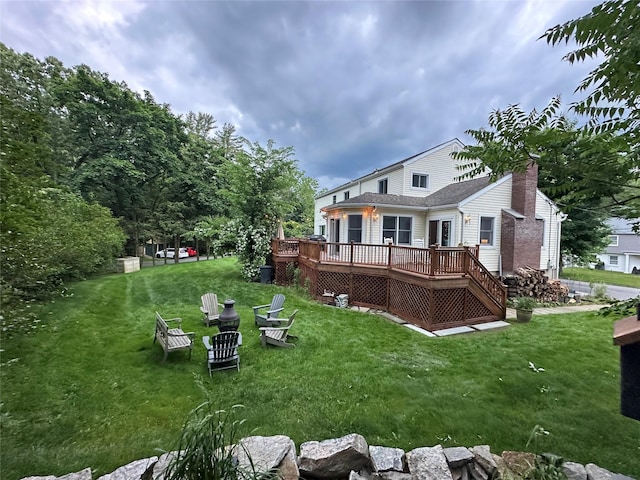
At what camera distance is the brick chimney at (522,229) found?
12.1m

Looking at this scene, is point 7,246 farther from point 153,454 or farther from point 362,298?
point 362,298

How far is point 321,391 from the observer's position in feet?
14.3

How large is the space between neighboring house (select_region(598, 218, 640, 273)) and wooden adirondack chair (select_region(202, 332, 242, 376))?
36.4 metres

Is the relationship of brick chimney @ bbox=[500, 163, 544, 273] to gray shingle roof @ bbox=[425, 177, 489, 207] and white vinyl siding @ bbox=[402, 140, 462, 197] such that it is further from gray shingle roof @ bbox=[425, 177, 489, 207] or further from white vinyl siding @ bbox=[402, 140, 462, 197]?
white vinyl siding @ bbox=[402, 140, 462, 197]

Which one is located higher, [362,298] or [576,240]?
[576,240]

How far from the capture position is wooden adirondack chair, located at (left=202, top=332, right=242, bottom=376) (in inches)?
195

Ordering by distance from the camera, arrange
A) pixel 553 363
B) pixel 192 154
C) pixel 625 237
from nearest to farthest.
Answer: pixel 553 363 < pixel 192 154 < pixel 625 237

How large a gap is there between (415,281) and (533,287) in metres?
7.26

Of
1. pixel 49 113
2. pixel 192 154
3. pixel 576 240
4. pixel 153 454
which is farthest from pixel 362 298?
pixel 49 113

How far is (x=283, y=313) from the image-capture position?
28.6ft

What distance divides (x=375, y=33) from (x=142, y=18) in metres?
7.27

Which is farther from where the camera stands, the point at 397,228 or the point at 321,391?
the point at 397,228

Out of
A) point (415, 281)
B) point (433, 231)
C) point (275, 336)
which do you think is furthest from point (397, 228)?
point (275, 336)

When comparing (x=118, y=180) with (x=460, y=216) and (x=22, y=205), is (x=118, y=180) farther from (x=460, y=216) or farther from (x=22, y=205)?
A: (x=460, y=216)
